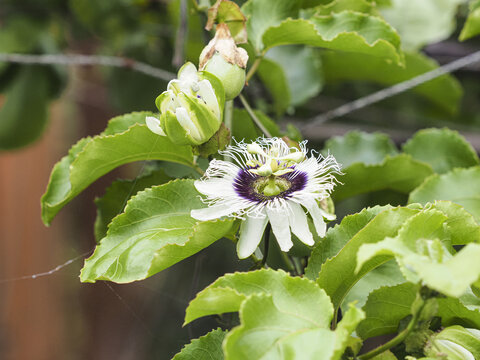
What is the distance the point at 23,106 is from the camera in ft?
3.08

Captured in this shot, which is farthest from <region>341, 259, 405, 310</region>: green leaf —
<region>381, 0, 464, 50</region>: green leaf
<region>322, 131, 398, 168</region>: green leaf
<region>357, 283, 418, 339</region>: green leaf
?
<region>381, 0, 464, 50</region>: green leaf

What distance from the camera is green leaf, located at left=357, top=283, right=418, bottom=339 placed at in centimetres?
34

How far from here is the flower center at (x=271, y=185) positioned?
36 cm

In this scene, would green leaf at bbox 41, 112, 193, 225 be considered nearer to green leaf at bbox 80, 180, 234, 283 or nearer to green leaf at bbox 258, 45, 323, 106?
green leaf at bbox 80, 180, 234, 283

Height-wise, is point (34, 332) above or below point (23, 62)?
below

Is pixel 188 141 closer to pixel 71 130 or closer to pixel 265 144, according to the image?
pixel 265 144

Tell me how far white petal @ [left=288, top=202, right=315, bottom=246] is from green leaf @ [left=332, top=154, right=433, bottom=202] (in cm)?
16

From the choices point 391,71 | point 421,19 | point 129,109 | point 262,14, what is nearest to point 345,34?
point 262,14

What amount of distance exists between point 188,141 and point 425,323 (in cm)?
19

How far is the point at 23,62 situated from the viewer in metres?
0.91

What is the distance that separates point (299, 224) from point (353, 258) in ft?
0.14

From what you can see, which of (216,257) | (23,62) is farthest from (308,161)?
(23,62)

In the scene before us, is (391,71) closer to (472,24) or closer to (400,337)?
(472,24)

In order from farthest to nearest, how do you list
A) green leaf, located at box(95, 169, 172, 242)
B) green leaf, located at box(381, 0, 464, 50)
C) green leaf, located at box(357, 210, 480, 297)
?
green leaf, located at box(381, 0, 464, 50), green leaf, located at box(95, 169, 172, 242), green leaf, located at box(357, 210, 480, 297)
